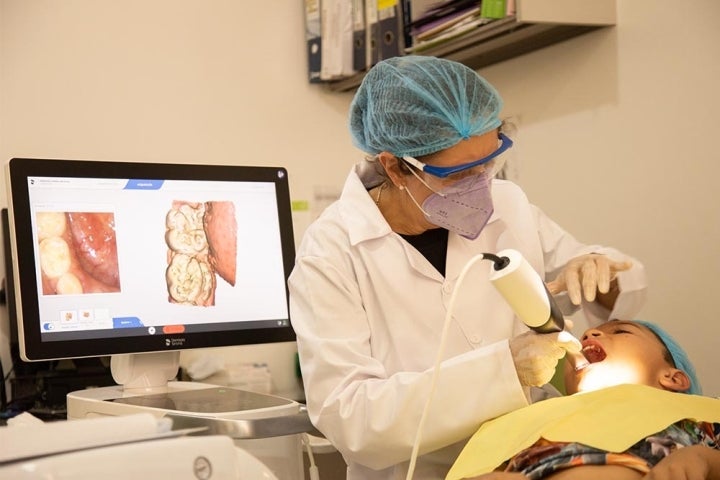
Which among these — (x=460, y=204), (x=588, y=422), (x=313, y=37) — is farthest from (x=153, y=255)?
(x=313, y=37)

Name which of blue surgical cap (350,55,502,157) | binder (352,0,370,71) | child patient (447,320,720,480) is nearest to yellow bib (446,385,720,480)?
child patient (447,320,720,480)

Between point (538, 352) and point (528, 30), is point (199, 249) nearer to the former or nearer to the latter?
point (538, 352)

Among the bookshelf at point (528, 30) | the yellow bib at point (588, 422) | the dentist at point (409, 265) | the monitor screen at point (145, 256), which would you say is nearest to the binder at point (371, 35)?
the bookshelf at point (528, 30)

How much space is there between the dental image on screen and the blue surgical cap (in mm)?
447

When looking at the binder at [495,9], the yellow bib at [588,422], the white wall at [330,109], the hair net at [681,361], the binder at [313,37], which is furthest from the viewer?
the binder at [313,37]

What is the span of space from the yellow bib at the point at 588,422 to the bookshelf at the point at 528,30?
1253 mm

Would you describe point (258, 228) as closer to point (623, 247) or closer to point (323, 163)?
point (623, 247)

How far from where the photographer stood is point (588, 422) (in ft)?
4.47

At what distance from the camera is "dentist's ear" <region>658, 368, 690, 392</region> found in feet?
5.47

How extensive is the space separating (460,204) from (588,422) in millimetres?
478

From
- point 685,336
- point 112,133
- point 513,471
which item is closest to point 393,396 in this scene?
point 513,471

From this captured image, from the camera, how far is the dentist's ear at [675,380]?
1666 mm

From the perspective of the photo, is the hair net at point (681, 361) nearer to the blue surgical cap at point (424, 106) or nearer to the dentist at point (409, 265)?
the dentist at point (409, 265)

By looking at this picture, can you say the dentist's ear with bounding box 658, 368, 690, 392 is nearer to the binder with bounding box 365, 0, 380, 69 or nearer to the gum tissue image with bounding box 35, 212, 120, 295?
the gum tissue image with bounding box 35, 212, 120, 295
